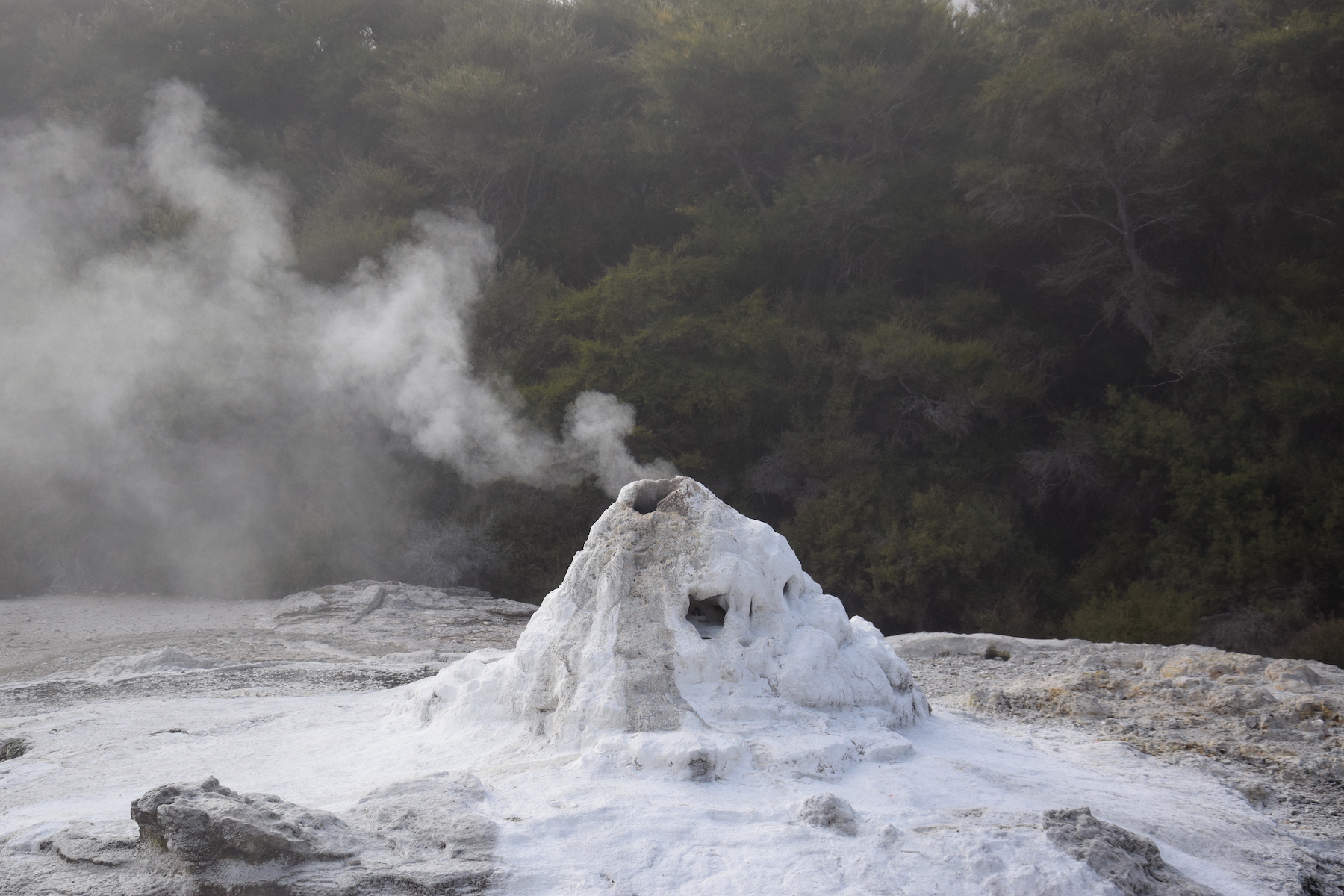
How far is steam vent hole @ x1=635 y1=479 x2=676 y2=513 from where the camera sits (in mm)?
3861

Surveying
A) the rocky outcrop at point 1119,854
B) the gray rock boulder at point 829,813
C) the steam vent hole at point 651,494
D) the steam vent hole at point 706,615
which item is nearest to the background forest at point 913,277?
the steam vent hole at point 651,494

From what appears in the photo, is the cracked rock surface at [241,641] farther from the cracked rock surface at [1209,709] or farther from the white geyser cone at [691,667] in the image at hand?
the cracked rock surface at [1209,709]

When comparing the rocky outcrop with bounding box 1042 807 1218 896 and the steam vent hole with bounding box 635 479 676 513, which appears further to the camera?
the steam vent hole with bounding box 635 479 676 513

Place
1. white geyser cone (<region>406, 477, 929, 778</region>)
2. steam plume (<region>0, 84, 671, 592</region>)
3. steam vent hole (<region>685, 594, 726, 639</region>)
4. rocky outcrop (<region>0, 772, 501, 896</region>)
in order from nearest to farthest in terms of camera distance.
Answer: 1. rocky outcrop (<region>0, 772, 501, 896</region>)
2. white geyser cone (<region>406, 477, 929, 778</region>)
3. steam vent hole (<region>685, 594, 726, 639</region>)
4. steam plume (<region>0, 84, 671, 592</region>)

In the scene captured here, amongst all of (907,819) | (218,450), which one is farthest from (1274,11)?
(218,450)

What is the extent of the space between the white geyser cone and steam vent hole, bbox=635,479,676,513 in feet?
0.20

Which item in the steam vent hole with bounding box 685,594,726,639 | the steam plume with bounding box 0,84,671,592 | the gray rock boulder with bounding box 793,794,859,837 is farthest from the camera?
the steam plume with bounding box 0,84,671,592

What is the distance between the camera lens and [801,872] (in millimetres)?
2117

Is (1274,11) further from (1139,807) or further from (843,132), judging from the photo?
(1139,807)

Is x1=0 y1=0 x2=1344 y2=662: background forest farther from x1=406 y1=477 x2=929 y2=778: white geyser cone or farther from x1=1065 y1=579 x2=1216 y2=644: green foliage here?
x1=406 y1=477 x2=929 y2=778: white geyser cone

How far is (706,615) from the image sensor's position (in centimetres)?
347

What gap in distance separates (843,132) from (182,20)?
987cm

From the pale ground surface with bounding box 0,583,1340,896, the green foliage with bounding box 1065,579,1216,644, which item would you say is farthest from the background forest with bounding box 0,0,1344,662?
the pale ground surface with bounding box 0,583,1340,896

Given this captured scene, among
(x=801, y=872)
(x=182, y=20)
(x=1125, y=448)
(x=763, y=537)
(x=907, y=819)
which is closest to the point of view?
(x=801, y=872)
